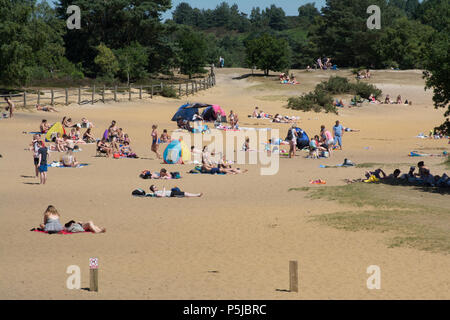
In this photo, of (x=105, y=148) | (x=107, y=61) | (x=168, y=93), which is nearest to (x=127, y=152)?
(x=105, y=148)

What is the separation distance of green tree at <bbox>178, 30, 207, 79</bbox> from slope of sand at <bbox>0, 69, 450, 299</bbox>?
37091 millimetres

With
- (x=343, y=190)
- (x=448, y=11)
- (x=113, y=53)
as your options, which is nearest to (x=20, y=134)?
(x=343, y=190)

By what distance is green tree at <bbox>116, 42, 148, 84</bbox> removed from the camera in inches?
2356

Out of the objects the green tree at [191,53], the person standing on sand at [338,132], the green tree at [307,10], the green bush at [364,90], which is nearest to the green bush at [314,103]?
the green bush at [364,90]

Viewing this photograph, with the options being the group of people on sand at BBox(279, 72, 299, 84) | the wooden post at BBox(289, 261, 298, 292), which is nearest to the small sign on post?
the wooden post at BBox(289, 261, 298, 292)

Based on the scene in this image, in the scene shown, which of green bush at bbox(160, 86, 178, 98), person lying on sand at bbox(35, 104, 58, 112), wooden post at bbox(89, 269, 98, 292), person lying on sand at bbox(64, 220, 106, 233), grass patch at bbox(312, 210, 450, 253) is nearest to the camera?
wooden post at bbox(89, 269, 98, 292)

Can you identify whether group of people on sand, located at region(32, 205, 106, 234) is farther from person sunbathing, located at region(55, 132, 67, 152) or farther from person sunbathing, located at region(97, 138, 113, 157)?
person sunbathing, located at region(55, 132, 67, 152)

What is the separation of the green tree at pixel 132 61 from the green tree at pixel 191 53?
581 cm

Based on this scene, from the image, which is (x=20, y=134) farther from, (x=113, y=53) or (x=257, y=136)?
(x=113, y=53)

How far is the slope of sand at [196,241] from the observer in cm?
1132

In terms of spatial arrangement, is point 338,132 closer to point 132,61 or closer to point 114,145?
point 114,145

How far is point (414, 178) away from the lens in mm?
22422

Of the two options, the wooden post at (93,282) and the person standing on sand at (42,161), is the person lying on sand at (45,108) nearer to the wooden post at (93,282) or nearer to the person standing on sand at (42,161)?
the person standing on sand at (42,161)

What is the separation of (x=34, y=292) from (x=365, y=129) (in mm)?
33504
